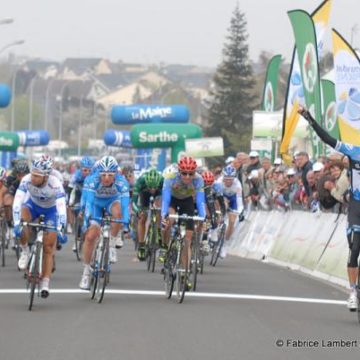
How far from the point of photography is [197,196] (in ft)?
53.0

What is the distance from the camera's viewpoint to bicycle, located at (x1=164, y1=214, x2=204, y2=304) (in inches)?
589

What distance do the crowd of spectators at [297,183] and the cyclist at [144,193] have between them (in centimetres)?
281

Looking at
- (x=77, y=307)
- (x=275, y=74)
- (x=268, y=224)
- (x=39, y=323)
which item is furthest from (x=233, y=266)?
(x=275, y=74)

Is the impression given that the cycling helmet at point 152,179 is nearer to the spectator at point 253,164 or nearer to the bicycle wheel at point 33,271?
the bicycle wheel at point 33,271

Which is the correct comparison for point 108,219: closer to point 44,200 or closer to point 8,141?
point 44,200

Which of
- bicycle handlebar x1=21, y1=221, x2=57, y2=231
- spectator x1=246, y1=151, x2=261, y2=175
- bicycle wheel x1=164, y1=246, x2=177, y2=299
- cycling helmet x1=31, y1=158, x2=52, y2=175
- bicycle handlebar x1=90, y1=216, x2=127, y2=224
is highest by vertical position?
cycling helmet x1=31, y1=158, x2=52, y2=175

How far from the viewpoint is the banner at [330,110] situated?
3216cm

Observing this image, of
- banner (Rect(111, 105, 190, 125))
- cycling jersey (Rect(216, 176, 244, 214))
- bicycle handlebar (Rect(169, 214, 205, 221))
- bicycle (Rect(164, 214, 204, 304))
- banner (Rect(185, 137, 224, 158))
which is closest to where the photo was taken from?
bicycle (Rect(164, 214, 204, 304))

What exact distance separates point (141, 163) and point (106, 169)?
137ft

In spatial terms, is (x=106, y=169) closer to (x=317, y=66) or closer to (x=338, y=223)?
(x=338, y=223)

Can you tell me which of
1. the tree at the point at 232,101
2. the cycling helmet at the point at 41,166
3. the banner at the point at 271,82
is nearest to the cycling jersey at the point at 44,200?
the cycling helmet at the point at 41,166

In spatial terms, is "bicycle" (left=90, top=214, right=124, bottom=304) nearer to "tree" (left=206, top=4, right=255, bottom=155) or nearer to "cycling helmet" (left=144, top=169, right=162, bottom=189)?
"cycling helmet" (left=144, top=169, right=162, bottom=189)

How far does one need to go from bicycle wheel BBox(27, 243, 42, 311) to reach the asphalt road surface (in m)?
0.23

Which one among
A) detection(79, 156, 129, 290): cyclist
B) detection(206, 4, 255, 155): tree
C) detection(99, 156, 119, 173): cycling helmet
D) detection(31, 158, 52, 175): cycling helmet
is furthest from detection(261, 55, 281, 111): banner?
detection(206, 4, 255, 155): tree
